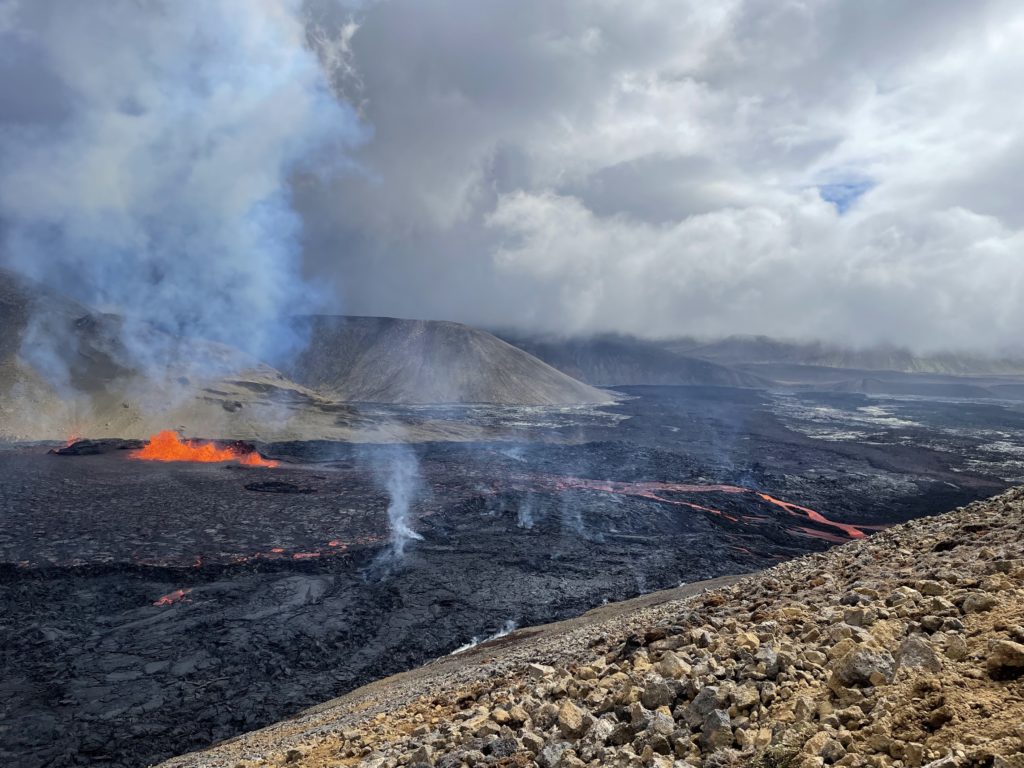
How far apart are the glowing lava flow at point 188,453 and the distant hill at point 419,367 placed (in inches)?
2362

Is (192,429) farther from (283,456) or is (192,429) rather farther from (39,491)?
(39,491)

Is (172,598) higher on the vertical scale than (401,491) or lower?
higher

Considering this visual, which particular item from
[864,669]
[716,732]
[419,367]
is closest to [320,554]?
[716,732]

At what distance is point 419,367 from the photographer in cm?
13100

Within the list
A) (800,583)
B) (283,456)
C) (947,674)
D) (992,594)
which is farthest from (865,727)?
(283,456)

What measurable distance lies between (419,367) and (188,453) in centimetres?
7543

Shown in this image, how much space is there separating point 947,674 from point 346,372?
13493 centimetres

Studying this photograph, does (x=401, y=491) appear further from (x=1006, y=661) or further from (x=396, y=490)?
(x=1006, y=661)

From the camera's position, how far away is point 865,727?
3904 millimetres

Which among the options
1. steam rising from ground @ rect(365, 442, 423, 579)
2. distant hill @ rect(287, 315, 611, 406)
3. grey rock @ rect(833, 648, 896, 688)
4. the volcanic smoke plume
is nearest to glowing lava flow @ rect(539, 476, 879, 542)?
the volcanic smoke plume

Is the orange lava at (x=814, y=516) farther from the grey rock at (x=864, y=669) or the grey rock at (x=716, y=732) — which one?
the grey rock at (x=716, y=732)

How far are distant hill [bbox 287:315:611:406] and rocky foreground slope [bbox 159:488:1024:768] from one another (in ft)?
373

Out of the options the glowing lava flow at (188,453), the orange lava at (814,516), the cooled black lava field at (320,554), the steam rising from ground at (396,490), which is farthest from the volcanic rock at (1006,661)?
the glowing lava flow at (188,453)

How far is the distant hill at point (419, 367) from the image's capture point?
125562mm
